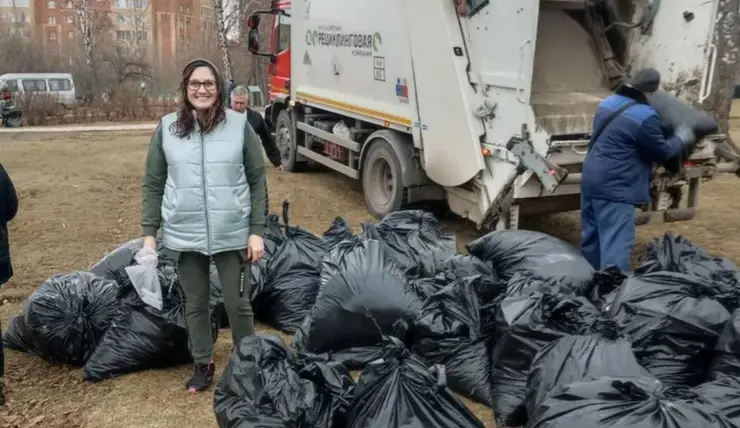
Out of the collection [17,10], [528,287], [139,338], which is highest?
[17,10]

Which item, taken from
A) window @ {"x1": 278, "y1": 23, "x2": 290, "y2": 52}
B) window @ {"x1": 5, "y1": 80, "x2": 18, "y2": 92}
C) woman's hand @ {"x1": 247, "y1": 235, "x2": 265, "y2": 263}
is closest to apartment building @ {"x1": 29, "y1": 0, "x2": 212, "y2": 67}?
window @ {"x1": 5, "y1": 80, "x2": 18, "y2": 92}

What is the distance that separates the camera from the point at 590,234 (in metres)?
4.43

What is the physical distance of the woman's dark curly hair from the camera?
2824 mm

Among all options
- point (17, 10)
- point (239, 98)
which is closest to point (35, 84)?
point (239, 98)

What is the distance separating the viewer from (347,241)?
3.76 metres

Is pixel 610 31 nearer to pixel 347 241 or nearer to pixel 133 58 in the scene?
pixel 347 241

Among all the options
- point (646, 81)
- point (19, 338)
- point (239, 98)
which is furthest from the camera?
point (239, 98)

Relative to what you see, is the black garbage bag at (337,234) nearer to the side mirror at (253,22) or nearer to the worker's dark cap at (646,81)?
the worker's dark cap at (646,81)

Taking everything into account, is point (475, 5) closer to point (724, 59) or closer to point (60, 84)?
point (724, 59)

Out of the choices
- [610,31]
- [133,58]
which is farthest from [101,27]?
[610,31]

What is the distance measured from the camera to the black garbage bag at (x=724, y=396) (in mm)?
1953

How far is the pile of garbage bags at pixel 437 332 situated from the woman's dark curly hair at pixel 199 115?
0.81 meters

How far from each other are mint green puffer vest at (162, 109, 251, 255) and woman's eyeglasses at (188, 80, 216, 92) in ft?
0.43

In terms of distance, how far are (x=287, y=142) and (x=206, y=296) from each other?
5977 mm
